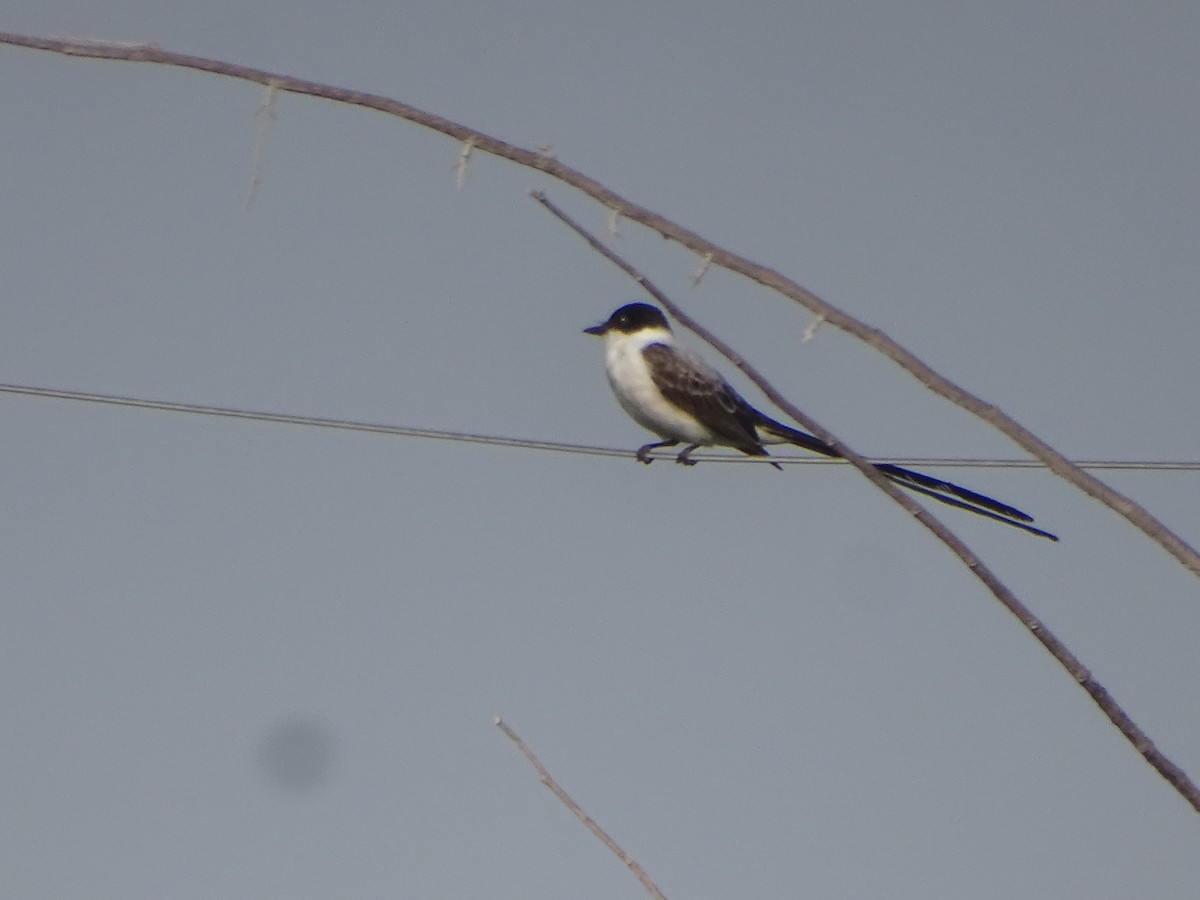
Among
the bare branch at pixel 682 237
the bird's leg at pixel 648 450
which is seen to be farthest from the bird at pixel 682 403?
the bare branch at pixel 682 237

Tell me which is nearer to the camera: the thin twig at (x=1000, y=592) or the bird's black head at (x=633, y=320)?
the thin twig at (x=1000, y=592)

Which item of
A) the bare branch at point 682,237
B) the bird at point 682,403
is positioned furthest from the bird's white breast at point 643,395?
the bare branch at point 682,237

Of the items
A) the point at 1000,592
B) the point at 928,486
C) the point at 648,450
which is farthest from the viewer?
the point at 648,450

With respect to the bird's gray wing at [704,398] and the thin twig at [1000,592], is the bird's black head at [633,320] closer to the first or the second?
the bird's gray wing at [704,398]

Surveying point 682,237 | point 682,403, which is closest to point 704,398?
point 682,403

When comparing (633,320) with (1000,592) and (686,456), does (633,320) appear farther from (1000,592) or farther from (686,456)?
(1000,592)

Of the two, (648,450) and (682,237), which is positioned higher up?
(682,237)

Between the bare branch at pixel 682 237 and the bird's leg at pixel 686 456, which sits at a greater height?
the bare branch at pixel 682 237
